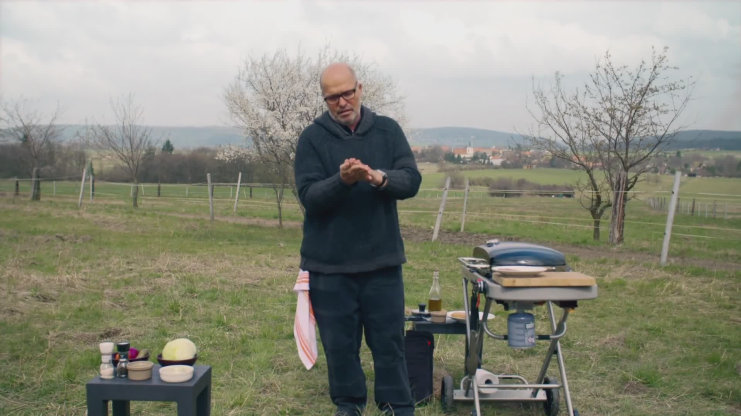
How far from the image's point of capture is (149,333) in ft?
20.0

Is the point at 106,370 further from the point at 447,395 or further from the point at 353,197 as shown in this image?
the point at 447,395

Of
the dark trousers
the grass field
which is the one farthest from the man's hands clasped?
the grass field

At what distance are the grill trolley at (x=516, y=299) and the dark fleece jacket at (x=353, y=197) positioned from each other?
0.59 metres

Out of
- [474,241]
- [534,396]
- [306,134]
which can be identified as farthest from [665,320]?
[474,241]

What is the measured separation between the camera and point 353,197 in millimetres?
3494

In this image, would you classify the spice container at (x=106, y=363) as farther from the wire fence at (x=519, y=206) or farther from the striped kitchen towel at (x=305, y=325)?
the wire fence at (x=519, y=206)

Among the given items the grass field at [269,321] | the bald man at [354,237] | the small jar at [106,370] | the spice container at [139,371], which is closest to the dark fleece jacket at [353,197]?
the bald man at [354,237]

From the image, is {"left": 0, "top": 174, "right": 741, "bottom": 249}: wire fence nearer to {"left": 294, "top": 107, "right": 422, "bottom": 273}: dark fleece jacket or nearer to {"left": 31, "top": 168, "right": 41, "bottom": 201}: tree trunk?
{"left": 31, "top": 168, "right": 41, "bottom": 201}: tree trunk

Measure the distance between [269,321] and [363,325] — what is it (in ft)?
9.72

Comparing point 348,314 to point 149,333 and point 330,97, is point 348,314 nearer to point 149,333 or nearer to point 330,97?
point 330,97

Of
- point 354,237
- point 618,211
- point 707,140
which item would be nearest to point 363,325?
point 354,237

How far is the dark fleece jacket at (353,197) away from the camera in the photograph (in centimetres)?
349

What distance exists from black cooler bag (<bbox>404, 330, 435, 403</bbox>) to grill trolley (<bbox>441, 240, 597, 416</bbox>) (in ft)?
0.47

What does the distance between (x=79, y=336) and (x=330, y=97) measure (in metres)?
3.83
